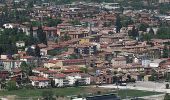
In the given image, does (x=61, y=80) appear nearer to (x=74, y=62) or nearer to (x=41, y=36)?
(x=74, y=62)

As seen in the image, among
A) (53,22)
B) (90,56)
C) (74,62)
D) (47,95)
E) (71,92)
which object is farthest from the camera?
(53,22)

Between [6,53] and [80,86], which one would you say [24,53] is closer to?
[6,53]

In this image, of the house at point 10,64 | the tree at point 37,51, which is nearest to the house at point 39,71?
the house at point 10,64

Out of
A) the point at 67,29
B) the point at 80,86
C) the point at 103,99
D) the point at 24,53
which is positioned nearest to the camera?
the point at 103,99

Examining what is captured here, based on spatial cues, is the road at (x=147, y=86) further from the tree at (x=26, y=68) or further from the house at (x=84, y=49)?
the house at (x=84, y=49)

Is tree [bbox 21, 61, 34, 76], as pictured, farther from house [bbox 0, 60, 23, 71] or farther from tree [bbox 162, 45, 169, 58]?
tree [bbox 162, 45, 169, 58]

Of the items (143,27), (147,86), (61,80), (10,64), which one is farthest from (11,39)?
(147,86)

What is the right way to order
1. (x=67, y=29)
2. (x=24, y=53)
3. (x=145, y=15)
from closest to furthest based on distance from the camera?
(x=24, y=53)
(x=67, y=29)
(x=145, y=15)

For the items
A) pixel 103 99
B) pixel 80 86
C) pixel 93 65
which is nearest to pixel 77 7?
pixel 93 65
